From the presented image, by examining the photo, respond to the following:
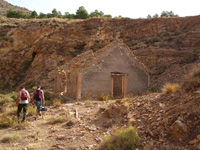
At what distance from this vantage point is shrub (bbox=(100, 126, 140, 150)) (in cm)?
451

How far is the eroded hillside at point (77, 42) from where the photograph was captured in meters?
23.5

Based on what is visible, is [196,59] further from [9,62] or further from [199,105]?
[9,62]

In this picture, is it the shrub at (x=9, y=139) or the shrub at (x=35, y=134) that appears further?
the shrub at (x=35, y=134)

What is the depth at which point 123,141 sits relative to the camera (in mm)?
4578

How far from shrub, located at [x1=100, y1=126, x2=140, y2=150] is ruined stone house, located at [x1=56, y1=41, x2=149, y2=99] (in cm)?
702

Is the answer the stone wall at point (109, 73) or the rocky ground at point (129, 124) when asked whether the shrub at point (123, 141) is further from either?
the stone wall at point (109, 73)

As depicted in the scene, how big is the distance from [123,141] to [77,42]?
25.9 meters

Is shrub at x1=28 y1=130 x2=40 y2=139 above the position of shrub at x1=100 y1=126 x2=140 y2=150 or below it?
below

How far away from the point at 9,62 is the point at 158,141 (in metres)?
28.2

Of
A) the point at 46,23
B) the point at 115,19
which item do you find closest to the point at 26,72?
the point at 46,23

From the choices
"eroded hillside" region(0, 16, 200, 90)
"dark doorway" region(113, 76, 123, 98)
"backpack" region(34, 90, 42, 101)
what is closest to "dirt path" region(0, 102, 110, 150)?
"backpack" region(34, 90, 42, 101)

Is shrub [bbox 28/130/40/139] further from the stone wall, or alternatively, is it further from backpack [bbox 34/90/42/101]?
the stone wall

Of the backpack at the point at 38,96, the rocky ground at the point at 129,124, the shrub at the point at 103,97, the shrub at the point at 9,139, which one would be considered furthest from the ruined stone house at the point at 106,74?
the shrub at the point at 9,139

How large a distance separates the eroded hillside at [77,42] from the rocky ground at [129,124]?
1505cm
